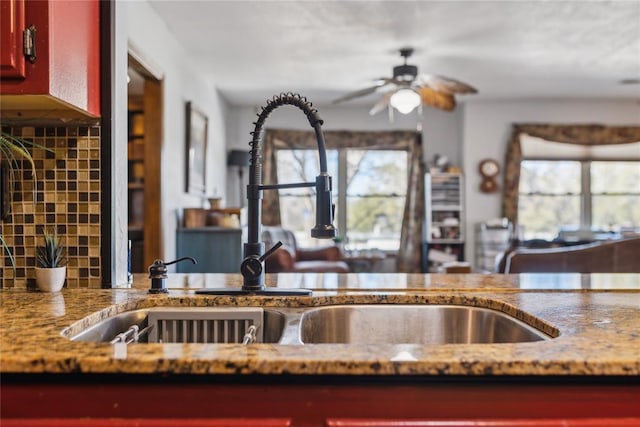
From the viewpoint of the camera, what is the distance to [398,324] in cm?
131

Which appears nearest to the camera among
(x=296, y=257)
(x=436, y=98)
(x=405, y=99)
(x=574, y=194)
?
(x=405, y=99)

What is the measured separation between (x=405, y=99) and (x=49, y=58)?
11.9 feet

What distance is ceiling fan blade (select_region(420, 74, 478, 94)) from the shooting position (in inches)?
179

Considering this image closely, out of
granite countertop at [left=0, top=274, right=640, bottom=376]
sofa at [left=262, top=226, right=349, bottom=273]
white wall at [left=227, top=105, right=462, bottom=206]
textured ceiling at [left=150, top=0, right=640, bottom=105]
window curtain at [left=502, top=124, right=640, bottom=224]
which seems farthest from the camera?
white wall at [left=227, top=105, right=462, bottom=206]

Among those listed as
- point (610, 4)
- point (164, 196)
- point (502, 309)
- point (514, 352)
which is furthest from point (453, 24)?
point (514, 352)

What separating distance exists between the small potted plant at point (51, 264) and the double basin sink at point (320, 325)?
266 millimetres

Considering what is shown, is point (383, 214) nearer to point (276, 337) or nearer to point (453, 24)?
point (453, 24)

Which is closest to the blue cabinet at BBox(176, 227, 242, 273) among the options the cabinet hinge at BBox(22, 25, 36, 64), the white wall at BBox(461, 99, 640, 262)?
the cabinet hinge at BBox(22, 25, 36, 64)

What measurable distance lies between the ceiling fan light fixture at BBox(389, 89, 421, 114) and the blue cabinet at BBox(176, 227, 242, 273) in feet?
5.47

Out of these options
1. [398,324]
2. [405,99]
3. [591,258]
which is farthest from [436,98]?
[398,324]

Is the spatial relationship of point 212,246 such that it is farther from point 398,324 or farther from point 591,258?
point 398,324

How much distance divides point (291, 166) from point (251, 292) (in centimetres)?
623

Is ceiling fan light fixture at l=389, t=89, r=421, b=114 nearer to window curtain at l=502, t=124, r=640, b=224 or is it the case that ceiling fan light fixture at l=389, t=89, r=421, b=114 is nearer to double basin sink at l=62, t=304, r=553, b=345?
window curtain at l=502, t=124, r=640, b=224

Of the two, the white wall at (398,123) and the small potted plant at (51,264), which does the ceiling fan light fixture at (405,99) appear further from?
the small potted plant at (51,264)
